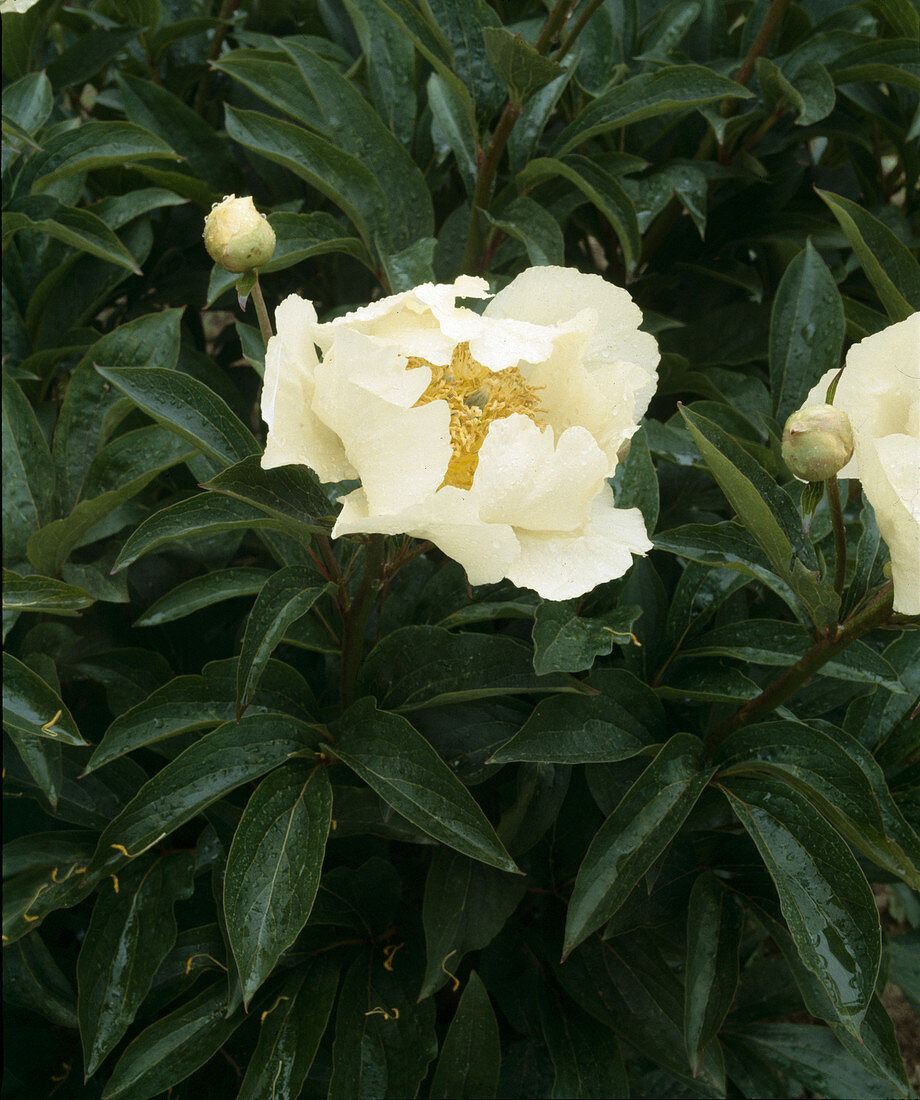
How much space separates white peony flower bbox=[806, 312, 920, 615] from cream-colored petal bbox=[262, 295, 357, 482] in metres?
0.38

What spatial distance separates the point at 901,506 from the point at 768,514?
102 millimetres

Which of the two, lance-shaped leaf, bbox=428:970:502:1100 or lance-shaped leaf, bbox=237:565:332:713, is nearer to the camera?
lance-shaped leaf, bbox=237:565:332:713

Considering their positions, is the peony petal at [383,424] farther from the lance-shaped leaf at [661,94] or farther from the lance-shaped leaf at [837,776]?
the lance-shaped leaf at [661,94]

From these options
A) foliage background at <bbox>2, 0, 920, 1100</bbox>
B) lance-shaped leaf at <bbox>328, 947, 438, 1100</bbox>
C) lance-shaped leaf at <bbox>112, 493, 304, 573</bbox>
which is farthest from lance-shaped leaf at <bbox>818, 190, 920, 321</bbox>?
lance-shaped leaf at <bbox>328, 947, 438, 1100</bbox>

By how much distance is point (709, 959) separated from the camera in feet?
3.21

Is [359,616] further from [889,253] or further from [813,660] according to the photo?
[889,253]

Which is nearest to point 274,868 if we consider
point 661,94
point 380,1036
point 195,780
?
point 195,780

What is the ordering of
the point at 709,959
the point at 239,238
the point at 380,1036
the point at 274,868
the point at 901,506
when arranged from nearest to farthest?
the point at 901,506 → the point at 239,238 → the point at 274,868 → the point at 709,959 → the point at 380,1036

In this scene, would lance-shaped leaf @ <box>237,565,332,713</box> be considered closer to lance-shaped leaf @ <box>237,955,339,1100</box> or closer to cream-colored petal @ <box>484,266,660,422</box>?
cream-colored petal @ <box>484,266,660,422</box>

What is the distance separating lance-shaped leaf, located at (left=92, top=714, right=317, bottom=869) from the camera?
91 cm

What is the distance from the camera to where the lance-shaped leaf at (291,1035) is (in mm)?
989

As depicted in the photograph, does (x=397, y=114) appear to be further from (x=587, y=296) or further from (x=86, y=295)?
(x=587, y=296)

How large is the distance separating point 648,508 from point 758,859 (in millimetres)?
432

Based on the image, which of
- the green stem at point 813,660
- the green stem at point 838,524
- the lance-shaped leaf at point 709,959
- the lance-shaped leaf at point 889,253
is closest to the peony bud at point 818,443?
the green stem at point 838,524
